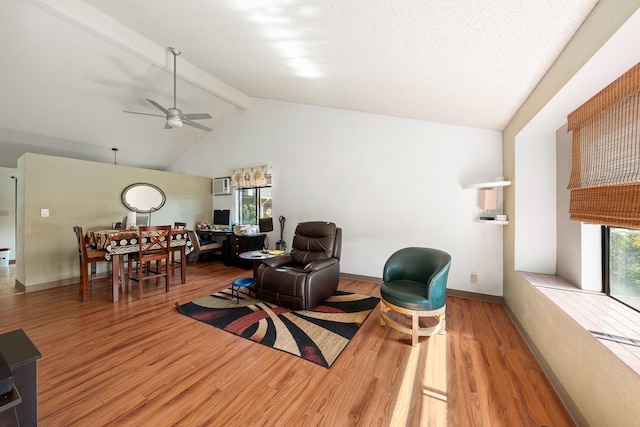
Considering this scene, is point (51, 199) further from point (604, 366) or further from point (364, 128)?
point (604, 366)

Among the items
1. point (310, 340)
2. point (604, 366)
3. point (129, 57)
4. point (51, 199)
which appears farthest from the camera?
point (51, 199)

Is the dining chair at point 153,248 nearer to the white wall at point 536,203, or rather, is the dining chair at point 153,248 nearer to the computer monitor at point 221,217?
the computer monitor at point 221,217

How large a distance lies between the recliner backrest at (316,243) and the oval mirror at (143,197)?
3755mm

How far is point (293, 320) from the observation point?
8.63ft

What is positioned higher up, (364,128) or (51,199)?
(364,128)

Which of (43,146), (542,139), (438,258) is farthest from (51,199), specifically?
(542,139)

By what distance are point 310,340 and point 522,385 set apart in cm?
165

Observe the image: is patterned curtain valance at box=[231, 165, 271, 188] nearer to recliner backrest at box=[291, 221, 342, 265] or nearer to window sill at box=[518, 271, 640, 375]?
recliner backrest at box=[291, 221, 342, 265]

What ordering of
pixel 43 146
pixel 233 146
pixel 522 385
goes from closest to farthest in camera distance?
pixel 522 385 → pixel 43 146 → pixel 233 146

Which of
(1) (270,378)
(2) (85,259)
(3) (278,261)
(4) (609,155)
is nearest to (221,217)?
(2) (85,259)

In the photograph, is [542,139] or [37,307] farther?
[37,307]

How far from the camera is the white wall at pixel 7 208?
17.8ft

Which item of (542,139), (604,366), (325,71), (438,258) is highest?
(325,71)

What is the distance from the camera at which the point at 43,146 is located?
15.0 feet
